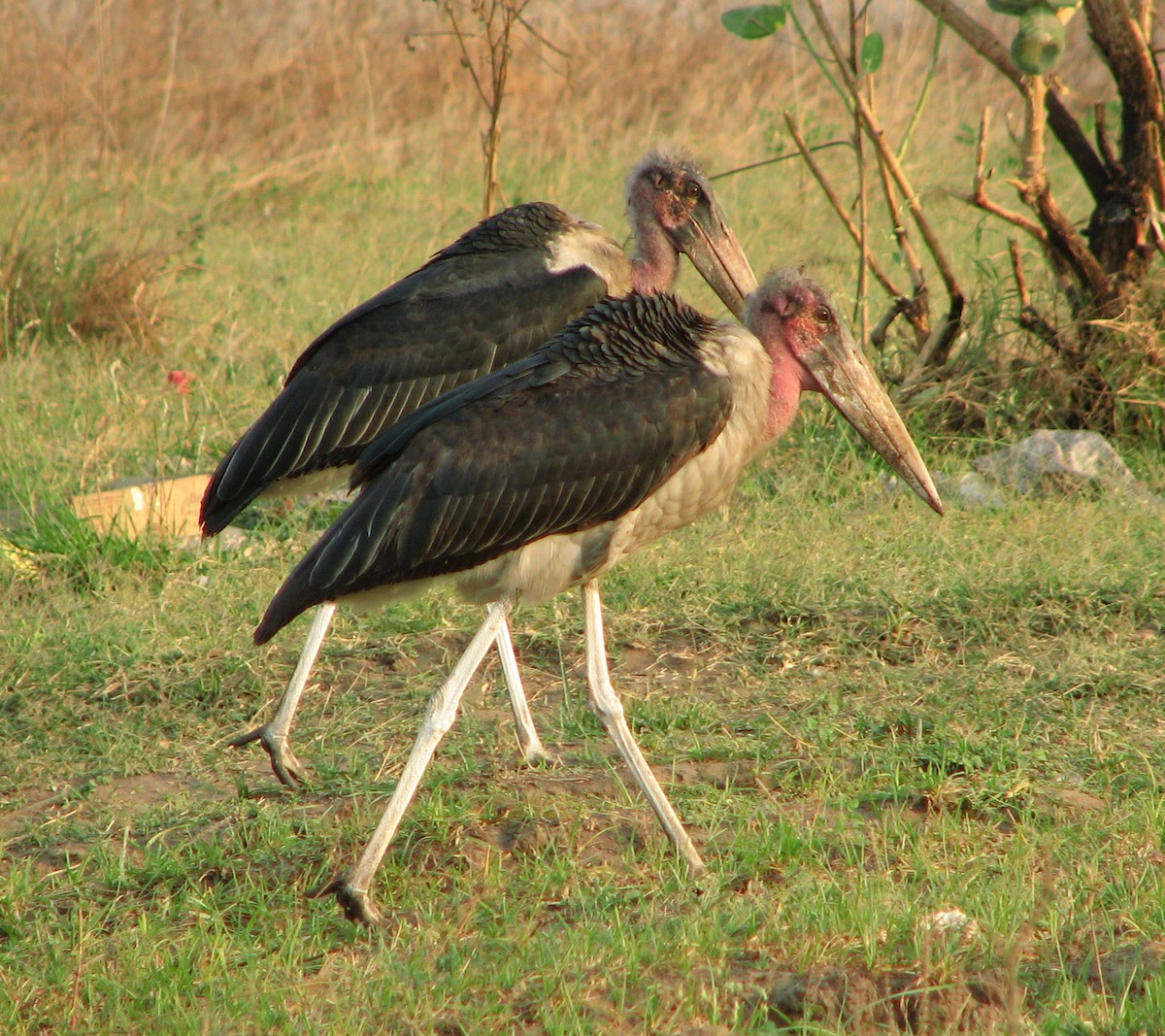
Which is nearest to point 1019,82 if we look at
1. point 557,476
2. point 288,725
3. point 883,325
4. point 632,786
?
point 883,325

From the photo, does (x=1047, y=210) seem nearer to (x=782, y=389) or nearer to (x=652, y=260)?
(x=652, y=260)

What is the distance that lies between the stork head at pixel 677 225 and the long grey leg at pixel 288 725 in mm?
1256

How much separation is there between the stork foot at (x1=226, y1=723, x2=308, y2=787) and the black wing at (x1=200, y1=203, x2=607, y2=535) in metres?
0.63

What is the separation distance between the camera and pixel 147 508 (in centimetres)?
464

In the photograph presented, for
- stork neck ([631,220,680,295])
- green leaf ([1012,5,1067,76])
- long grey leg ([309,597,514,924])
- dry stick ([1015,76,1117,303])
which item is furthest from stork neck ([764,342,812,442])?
dry stick ([1015,76,1117,303])

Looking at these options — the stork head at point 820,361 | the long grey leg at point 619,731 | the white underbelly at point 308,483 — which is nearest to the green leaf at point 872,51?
the stork head at point 820,361

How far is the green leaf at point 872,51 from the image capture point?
5000mm

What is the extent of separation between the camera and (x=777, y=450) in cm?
516

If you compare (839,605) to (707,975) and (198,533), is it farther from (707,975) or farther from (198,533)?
(198,533)

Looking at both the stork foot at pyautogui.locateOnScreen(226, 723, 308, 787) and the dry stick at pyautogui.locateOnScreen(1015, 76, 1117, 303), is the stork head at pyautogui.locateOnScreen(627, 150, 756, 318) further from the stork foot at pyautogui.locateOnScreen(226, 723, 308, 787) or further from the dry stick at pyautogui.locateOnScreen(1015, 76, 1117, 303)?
the stork foot at pyautogui.locateOnScreen(226, 723, 308, 787)

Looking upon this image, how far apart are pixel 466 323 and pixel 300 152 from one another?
6.11m

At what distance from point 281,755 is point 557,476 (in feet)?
3.09

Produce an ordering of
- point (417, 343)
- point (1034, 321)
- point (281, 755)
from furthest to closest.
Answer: point (1034, 321) → point (417, 343) → point (281, 755)

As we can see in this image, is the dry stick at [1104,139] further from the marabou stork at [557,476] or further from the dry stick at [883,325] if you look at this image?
the marabou stork at [557,476]
